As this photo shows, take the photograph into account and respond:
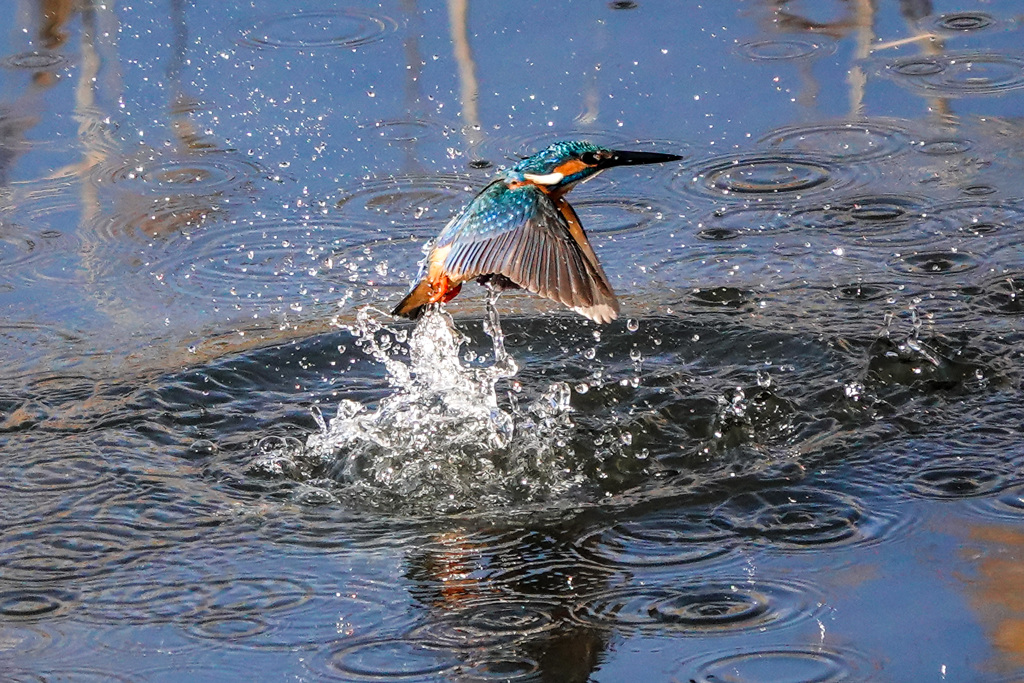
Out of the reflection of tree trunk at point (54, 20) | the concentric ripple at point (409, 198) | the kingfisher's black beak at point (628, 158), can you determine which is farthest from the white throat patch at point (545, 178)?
the reflection of tree trunk at point (54, 20)

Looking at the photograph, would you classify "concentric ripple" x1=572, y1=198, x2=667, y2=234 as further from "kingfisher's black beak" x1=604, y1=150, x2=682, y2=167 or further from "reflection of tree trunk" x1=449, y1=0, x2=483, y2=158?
"kingfisher's black beak" x1=604, y1=150, x2=682, y2=167

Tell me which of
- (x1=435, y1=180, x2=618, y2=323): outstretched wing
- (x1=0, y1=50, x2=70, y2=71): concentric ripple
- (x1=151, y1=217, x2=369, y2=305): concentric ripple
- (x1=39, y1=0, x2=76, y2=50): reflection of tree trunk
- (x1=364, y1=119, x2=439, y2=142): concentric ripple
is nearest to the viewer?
(x1=435, y1=180, x2=618, y2=323): outstretched wing

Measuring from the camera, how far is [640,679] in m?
2.76

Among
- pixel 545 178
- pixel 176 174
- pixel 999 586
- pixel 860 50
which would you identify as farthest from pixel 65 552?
pixel 860 50

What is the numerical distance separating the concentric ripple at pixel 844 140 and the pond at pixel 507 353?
2cm

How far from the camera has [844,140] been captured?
5.63 metres

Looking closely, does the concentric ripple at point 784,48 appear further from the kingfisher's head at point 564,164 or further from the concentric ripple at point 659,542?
the concentric ripple at point 659,542

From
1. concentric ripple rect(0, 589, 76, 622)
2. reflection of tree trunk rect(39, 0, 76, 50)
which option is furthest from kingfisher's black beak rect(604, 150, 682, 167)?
reflection of tree trunk rect(39, 0, 76, 50)

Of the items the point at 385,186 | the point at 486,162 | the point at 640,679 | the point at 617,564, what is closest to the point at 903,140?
the point at 486,162

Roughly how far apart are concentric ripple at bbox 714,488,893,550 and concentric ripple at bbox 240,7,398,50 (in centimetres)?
370

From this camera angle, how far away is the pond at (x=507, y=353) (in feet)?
9.89

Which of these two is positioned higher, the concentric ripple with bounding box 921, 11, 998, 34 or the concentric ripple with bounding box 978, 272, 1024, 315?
the concentric ripple with bounding box 921, 11, 998, 34

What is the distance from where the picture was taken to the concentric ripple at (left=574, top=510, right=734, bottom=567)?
10.5 ft

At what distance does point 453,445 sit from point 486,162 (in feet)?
6.23
